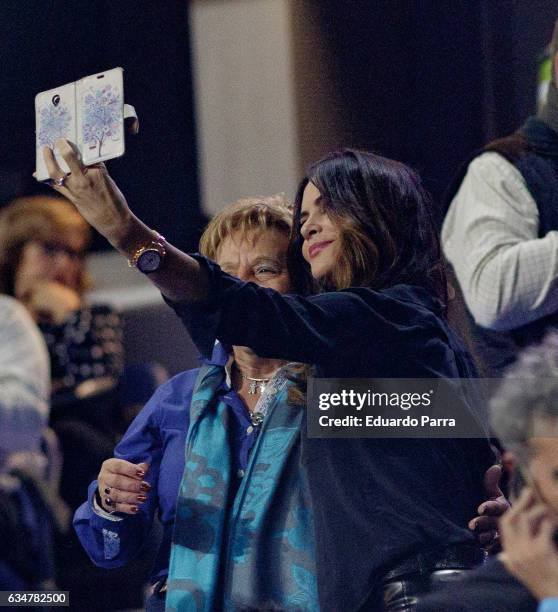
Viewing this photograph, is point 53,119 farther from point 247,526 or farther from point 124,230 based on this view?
point 247,526

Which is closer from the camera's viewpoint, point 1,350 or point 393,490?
point 393,490

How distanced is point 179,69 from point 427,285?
1.04m

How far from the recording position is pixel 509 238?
1.85 m

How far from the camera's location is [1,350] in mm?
2027

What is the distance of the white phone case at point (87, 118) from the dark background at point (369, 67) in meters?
0.66

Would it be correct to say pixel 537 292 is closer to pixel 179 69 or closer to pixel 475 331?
pixel 475 331

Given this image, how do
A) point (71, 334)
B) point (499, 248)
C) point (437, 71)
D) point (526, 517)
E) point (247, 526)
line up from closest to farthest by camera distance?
point (526, 517), point (247, 526), point (499, 248), point (437, 71), point (71, 334)

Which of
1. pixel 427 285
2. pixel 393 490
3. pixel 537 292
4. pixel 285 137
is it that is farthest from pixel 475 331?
pixel 285 137

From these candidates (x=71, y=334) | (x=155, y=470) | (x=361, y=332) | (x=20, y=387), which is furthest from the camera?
(x=71, y=334)

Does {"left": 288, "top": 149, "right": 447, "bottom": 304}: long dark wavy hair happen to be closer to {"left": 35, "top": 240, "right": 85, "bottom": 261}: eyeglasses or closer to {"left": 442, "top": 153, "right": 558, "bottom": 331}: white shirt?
{"left": 442, "top": 153, "right": 558, "bottom": 331}: white shirt

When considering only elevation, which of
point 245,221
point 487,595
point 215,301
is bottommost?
point 487,595

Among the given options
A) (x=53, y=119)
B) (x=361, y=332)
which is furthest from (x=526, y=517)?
(x=53, y=119)

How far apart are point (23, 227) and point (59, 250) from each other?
0.10m

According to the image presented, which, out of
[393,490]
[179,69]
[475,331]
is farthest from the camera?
[179,69]
